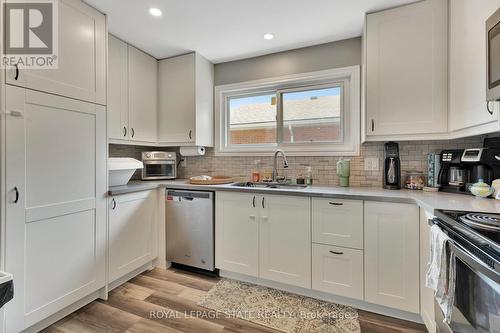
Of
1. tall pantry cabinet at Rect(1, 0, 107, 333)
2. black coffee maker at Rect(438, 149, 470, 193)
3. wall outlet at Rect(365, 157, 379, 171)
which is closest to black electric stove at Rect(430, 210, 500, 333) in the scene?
black coffee maker at Rect(438, 149, 470, 193)

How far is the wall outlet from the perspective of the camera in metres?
2.28

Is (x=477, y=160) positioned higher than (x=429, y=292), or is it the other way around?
(x=477, y=160)

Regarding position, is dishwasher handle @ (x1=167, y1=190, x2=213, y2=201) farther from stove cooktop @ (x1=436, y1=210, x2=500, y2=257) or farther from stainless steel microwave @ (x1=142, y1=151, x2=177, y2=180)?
stove cooktop @ (x1=436, y1=210, x2=500, y2=257)

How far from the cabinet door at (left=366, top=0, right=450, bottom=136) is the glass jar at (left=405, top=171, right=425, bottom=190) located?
1.50 feet

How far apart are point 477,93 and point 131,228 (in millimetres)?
2851

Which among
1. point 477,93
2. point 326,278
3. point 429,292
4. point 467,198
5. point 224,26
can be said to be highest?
point 224,26

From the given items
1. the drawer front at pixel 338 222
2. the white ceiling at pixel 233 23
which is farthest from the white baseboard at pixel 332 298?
the white ceiling at pixel 233 23

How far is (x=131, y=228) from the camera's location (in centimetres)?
222

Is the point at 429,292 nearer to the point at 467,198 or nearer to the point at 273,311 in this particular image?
the point at 467,198

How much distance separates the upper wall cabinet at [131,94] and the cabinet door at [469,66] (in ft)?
9.51

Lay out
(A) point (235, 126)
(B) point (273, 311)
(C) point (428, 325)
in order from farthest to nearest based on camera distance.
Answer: (A) point (235, 126) → (B) point (273, 311) → (C) point (428, 325)

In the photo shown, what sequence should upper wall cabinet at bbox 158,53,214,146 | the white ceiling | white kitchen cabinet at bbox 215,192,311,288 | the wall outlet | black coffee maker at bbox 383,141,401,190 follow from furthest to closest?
1. upper wall cabinet at bbox 158,53,214,146
2. the wall outlet
3. black coffee maker at bbox 383,141,401,190
4. white kitchen cabinet at bbox 215,192,311,288
5. the white ceiling

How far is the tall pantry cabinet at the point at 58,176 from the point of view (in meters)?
1.41


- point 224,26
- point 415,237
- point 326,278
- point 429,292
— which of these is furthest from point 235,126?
point 429,292
